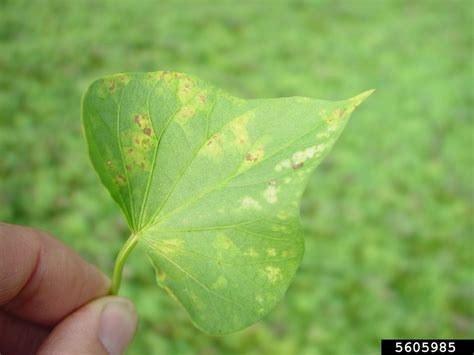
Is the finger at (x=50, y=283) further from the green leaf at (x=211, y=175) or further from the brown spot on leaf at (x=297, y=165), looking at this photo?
the brown spot on leaf at (x=297, y=165)

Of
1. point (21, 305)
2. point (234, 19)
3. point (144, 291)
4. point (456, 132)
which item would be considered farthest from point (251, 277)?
point (234, 19)

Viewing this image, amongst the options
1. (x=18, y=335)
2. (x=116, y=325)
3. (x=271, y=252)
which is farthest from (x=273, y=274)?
(x=18, y=335)

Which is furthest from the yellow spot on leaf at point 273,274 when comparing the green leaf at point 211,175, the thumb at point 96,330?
the thumb at point 96,330

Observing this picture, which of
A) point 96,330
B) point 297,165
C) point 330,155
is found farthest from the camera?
point 330,155

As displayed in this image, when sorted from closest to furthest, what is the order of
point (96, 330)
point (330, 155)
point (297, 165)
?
1. point (297, 165)
2. point (96, 330)
3. point (330, 155)

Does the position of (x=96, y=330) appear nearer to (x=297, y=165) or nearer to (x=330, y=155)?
(x=297, y=165)

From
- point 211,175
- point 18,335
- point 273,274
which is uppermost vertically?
point 211,175

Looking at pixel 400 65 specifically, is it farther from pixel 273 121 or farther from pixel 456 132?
pixel 273 121

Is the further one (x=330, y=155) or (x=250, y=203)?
(x=330, y=155)
